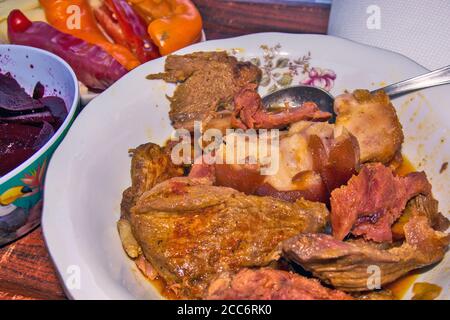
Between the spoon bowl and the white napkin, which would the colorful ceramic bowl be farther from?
the white napkin

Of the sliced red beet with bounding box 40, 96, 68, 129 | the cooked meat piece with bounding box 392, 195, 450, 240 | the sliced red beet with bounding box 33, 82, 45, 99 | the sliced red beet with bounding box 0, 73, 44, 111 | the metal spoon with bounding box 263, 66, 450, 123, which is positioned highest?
the metal spoon with bounding box 263, 66, 450, 123

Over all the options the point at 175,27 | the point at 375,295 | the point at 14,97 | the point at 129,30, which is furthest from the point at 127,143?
the point at 375,295

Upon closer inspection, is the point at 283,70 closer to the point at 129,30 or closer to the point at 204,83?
the point at 204,83

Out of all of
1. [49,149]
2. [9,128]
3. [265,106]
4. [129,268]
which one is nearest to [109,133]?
[49,149]

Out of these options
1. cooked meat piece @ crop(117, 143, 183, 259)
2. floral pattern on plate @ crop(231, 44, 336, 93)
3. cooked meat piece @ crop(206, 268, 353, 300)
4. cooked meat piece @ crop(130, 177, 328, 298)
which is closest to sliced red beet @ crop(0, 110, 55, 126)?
cooked meat piece @ crop(117, 143, 183, 259)

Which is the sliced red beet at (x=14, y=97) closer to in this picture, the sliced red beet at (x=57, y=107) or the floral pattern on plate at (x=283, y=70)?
the sliced red beet at (x=57, y=107)

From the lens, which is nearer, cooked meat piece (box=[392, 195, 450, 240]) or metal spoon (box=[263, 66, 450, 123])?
cooked meat piece (box=[392, 195, 450, 240])

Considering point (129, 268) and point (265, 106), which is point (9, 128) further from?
point (265, 106)
